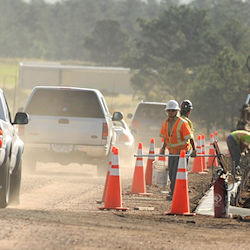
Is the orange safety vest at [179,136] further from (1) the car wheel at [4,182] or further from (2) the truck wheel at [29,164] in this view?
(2) the truck wheel at [29,164]

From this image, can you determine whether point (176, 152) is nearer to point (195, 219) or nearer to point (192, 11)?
point (195, 219)

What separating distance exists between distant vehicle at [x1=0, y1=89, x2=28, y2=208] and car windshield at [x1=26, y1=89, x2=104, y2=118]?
6.94m

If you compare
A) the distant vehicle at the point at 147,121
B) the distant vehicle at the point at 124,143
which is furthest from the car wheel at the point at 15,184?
the distant vehicle at the point at 147,121

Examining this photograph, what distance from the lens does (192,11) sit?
93.1 metres

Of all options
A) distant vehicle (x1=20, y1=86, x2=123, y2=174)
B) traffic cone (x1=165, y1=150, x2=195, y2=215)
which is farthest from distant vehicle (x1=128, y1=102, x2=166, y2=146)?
traffic cone (x1=165, y1=150, x2=195, y2=215)

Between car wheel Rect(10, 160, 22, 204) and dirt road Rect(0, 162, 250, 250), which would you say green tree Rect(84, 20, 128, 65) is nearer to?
dirt road Rect(0, 162, 250, 250)

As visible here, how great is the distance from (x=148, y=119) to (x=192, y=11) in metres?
61.2

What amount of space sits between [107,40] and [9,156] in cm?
12730

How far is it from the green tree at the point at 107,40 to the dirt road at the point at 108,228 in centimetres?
12383

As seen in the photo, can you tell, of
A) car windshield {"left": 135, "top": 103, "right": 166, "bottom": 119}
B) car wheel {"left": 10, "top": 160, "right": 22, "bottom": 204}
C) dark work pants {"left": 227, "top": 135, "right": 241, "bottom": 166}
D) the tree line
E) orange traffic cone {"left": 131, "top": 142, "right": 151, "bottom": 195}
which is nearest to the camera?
car wheel {"left": 10, "top": 160, "right": 22, "bottom": 204}

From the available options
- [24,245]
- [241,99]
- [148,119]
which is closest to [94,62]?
[241,99]

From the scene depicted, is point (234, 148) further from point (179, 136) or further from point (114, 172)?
point (114, 172)

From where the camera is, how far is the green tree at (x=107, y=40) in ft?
453

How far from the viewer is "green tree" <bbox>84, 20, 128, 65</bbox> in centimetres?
13800
